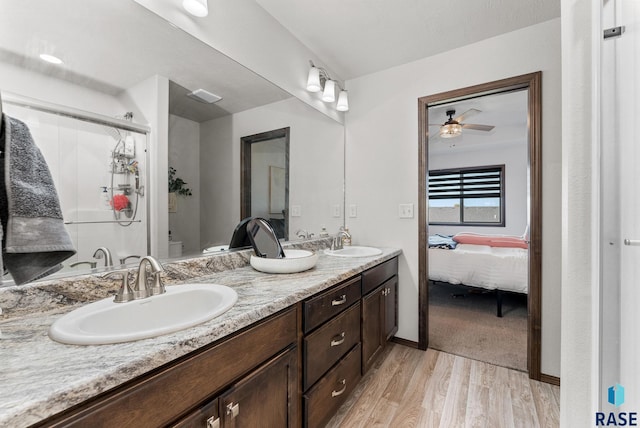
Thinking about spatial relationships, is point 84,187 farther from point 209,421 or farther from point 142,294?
point 209,421

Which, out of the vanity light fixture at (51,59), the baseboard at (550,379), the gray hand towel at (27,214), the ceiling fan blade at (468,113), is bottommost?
the baseboard at (550,379)

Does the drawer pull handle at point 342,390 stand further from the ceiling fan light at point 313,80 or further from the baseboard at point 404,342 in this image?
the ceiling fan light at point 313,80

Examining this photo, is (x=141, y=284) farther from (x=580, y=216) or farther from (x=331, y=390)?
(x=580, y=216)

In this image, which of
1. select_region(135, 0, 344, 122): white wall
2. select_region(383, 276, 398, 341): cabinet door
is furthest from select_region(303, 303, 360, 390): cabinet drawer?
select_region(135, 0, 344, 122): white wall

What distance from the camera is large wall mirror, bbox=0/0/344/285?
886 millimetres

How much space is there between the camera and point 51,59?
90 cm

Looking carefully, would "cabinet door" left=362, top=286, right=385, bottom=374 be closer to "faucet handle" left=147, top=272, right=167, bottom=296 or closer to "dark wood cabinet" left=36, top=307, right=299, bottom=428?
"dark wood cabinet" left=36, top=307, right=299, bottom=428

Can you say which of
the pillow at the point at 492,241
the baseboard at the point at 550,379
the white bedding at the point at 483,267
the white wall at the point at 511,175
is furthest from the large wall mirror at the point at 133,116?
the white wall at the point at 511,175

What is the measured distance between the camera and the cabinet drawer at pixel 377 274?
168cm

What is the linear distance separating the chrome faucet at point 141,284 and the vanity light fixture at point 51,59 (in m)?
0.71

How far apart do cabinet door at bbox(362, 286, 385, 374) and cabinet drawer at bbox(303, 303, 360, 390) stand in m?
0.10

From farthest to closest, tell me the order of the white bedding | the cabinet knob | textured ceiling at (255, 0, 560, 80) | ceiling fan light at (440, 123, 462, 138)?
ceiling fan light at (440, 123, 462, 138) → the white bedding → textured ceiling at (255, 0, 560, 80) → the cabinet knob

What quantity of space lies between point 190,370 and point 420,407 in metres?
1.43

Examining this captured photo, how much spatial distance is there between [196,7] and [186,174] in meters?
0.76
